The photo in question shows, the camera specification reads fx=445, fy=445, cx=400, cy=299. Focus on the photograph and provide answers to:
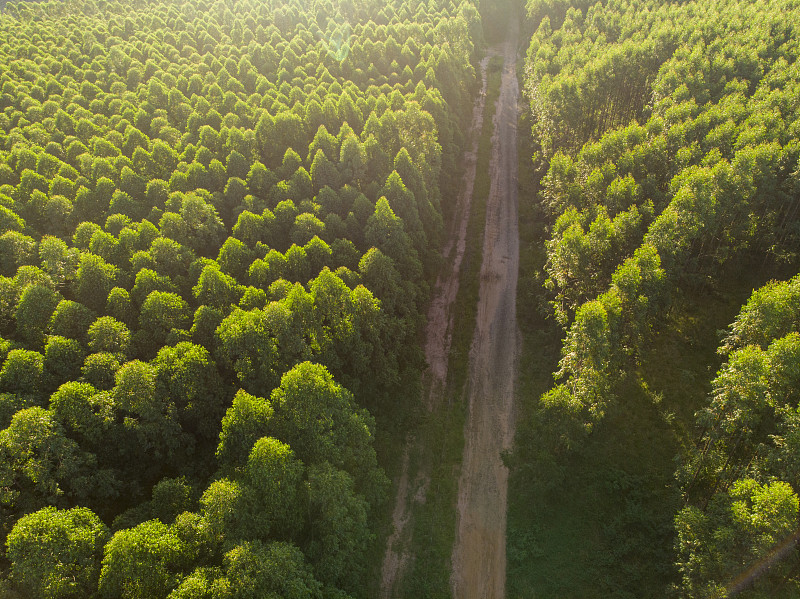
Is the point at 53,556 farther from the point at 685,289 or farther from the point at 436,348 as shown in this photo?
the point at 685,289

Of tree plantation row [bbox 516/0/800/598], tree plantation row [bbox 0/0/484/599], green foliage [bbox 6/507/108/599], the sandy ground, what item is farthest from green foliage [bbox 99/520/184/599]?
tree plantation row [bbox 516/0/800/598]

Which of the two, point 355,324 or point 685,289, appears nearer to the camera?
point 355,324

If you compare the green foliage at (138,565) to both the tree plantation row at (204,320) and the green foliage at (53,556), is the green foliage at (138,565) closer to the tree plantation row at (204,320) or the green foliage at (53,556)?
the tree plantation row at (204,320)

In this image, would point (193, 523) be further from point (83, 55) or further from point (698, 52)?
point (83, 55)

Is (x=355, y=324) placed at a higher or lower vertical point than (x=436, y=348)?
lower

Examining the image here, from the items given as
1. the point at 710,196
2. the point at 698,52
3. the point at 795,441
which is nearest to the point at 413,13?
the point at 698,52

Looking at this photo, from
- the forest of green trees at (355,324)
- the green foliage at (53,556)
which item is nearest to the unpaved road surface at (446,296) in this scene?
the forest of green trees at (355,324)

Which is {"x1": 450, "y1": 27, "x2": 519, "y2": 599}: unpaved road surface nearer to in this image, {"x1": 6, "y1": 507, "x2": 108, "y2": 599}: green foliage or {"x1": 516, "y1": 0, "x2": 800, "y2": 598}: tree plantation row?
{"x1": 516, "y1": 0, "x2": 800, "y2": 598}: tree plantation row

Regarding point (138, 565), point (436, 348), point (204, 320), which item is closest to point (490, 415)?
point (436, 348)
